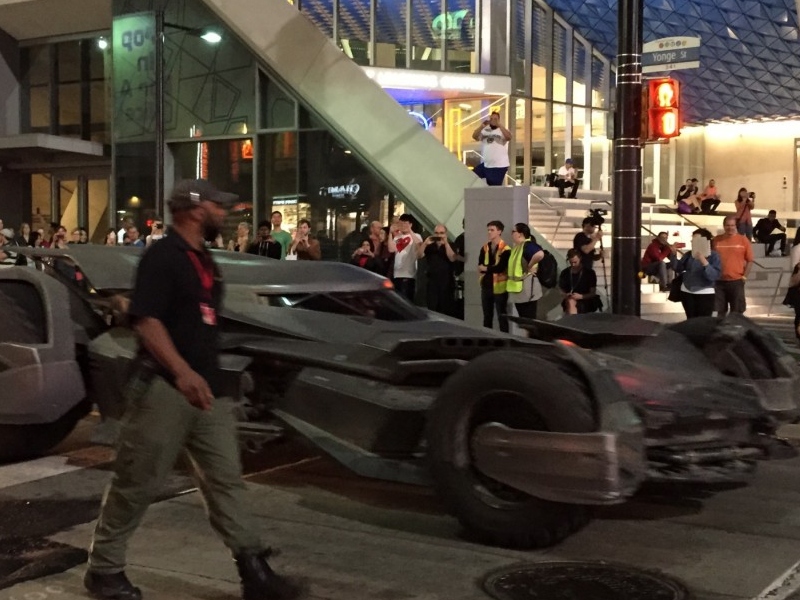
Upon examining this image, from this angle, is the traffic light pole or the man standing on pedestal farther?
the man standing on pedestal

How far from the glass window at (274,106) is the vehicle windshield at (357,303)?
13446 mm

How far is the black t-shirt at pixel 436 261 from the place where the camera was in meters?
13.7

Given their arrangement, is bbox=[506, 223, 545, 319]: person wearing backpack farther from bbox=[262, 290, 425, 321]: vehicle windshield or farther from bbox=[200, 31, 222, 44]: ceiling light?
bbox=[200, 31, 222, 44]: ceiling light

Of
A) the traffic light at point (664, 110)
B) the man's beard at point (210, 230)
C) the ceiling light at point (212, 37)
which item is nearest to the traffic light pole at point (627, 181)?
the traffic light at point (664, 110)

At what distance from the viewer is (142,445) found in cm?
439

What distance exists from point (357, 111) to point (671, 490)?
13.3 meters

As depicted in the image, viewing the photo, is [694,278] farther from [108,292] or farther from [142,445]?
[142,445]

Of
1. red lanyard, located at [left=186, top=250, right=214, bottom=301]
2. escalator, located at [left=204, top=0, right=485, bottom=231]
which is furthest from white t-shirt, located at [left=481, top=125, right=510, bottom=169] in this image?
red lanyard, located at [left=186, top=250, right=214, bottom=301]

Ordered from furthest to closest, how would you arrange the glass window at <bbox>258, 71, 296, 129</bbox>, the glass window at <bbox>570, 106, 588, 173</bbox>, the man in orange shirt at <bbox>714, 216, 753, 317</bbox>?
the glass window at <bbox>570, 106, 588, 173</bbox> → the glass window at <bbox>258, 71, 296, 129</bbox> → the man in orange shirt at <bbox>714, 216, 753, 317</bbox>

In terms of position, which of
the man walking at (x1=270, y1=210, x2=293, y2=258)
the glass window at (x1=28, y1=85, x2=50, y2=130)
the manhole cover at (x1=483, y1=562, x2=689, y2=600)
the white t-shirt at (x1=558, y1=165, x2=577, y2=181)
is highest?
the glass window at (x1=28, y1=85, x2=50, y2=130)

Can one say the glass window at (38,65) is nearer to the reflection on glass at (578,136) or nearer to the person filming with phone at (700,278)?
the reflection on glass at (578,136)

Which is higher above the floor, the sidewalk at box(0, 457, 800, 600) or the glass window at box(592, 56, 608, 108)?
the glass window at box(592, 56, 608, 108)

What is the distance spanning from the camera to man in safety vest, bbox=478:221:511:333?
41.4ft

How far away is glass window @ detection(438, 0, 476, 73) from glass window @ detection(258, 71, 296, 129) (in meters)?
5.97
